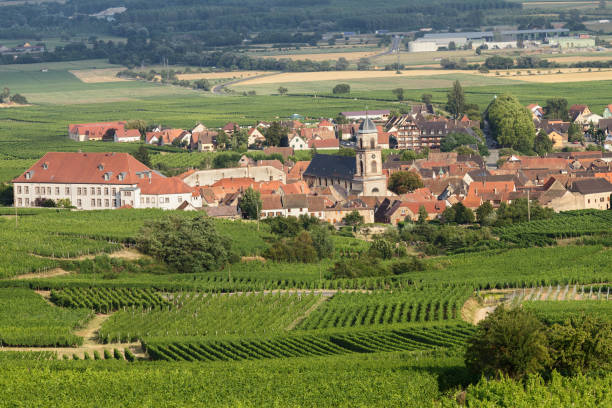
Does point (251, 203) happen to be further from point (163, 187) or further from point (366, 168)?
point (366, 168)

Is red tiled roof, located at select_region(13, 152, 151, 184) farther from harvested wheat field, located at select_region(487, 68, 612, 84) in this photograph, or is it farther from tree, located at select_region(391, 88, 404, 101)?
harvested wheat field, located at select_region(487, 68, 612, 84)

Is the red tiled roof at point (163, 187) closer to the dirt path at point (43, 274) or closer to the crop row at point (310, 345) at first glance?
the dirt path at point (43, 274)

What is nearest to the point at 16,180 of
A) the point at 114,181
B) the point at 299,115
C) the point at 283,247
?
the point at 114,181

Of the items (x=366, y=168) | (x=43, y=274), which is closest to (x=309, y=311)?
(x=43, y=274)

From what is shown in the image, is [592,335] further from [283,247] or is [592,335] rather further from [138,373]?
[283,247]

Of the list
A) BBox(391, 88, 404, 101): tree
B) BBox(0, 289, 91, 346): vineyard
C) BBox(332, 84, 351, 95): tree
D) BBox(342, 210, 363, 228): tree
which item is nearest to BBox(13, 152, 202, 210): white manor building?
BBox(342, 210, 363, 228): tree

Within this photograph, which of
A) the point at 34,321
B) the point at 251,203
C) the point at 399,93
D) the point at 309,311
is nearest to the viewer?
the point at 34,321
